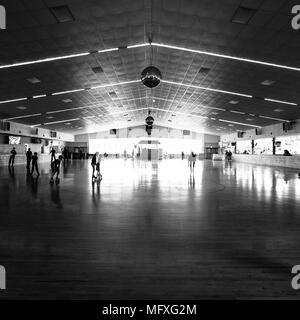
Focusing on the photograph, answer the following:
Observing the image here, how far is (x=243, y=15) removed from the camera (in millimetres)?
6953

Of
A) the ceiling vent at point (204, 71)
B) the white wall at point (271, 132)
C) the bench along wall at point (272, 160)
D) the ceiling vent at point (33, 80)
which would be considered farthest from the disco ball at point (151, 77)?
the white wall at point (271, 132)

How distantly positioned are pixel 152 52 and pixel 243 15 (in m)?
4.91

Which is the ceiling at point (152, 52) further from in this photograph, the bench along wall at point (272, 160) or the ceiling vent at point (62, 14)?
the bench along wall at point (272, 160)

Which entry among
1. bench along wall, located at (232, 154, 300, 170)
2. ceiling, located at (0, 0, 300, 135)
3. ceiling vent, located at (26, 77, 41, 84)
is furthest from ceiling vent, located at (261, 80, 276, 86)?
ceiling vent, located at (26, 77, 41, 84)

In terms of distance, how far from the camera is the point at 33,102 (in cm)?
1645

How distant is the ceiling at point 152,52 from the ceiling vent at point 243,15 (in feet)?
0.09

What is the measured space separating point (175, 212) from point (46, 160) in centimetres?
2897

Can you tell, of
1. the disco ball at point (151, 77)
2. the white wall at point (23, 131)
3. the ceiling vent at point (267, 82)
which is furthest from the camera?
the white wall at point (23, 131)

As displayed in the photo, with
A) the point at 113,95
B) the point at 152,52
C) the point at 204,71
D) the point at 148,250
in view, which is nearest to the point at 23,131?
the point at 113,95

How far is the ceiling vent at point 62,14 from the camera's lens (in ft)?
22.1

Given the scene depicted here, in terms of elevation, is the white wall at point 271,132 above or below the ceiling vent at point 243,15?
below

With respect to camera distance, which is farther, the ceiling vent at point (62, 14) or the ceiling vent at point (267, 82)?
the ceiling vent at point (267, 82)

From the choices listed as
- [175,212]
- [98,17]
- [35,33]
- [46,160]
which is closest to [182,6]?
[98,17]

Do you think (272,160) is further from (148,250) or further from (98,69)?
(148,250)
